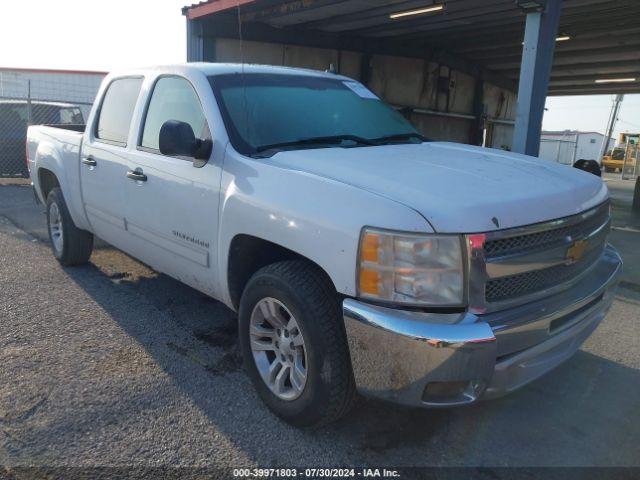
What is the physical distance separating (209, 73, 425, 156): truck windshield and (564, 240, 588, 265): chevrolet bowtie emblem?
1.40 metres

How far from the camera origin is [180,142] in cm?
299

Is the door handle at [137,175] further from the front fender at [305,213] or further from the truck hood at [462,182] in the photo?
the truck hood at [462,182]

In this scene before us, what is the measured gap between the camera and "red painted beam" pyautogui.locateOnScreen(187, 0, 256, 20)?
10.0 metres

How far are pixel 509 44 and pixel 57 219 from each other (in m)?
12.6

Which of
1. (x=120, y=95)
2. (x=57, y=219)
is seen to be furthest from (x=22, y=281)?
(x=120, y=95)

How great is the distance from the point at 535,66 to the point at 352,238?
19.3 ft

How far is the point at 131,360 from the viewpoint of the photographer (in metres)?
3.46

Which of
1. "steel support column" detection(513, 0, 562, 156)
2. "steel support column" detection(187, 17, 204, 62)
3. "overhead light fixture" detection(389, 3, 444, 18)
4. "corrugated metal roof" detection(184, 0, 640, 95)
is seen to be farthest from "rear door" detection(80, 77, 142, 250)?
"overhead light fixture" detection(389, 3, 444, 18)

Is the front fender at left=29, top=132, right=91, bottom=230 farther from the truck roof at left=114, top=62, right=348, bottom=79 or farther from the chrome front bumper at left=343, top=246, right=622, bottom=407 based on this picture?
the chrome front bumper at left=343, top=246, right=622, bottom=407

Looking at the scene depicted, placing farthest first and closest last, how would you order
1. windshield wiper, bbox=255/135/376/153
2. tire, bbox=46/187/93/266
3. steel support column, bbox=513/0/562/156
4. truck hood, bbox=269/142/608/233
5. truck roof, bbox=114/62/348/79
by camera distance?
steel support column, bbox=513/0/562/156
tire, bbox=46/187/93/266
truck roof, bbox=114/62/348/79
windshield wiper, bbox=255/135/376/153
truck hood, bbox=269/142/608/233

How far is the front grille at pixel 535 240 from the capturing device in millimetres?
2266

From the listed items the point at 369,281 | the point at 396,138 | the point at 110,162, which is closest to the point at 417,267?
the point at 369,281

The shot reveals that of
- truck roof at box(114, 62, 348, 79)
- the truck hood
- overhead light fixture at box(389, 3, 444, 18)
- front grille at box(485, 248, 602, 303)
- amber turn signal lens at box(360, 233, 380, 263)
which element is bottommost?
front grille at box(485, 248, 602, 303)

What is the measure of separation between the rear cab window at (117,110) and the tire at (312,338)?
212cm
